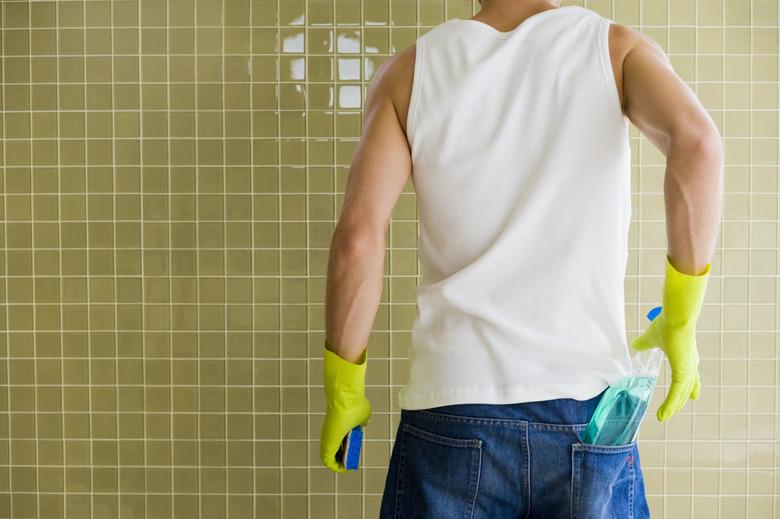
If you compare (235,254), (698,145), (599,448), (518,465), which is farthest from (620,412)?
(235,254)

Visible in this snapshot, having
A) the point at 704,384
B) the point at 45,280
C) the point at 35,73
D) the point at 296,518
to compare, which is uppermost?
the point at 35,73

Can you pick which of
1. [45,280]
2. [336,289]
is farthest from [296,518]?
[336,289]

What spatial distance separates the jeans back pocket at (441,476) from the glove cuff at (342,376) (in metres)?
0.16

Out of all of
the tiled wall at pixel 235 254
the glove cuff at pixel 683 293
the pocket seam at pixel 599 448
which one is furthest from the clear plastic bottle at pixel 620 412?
the tiled wall at pixel 235 254

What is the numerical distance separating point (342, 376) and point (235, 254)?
90 centimetres

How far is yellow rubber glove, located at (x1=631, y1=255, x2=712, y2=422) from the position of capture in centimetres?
111

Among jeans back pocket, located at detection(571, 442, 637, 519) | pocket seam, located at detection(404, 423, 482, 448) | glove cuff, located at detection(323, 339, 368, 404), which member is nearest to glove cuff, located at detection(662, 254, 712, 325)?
jeans back pocket, located at detection(571, 442, 637, 519)

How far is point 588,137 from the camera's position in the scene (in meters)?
1.06

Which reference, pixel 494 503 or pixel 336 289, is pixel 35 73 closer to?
pixel 336 289

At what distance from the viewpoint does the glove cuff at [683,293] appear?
110cm

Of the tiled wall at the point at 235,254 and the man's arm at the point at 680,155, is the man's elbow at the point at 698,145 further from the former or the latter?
the tiled wall at the point at 235,254

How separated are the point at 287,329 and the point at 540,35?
1.20 meters

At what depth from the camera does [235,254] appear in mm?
2051

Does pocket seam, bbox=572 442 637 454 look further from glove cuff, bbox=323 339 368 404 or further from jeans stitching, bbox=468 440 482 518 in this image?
glove cuff, bbox=323 339 368 404
